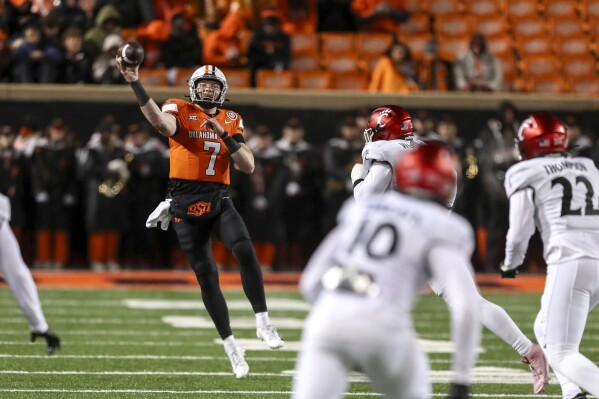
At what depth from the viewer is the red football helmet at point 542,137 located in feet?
20.7

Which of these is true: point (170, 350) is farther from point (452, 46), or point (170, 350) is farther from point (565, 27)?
point (565, 27)

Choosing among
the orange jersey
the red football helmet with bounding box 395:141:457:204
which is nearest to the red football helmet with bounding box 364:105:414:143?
the orange jersey

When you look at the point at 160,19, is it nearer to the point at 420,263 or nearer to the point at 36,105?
the point at 36,105

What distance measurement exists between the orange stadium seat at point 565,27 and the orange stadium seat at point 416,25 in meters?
1.79

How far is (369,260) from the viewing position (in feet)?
13.6

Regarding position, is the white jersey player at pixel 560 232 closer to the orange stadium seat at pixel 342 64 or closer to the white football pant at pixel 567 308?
the white football pant at pixel 567 308

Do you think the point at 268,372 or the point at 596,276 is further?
the point at 268,372

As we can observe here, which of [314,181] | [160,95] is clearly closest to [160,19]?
[160,95]

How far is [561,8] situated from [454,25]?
1809 millimetres

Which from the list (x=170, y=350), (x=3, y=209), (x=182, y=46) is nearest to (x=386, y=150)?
(x=3, y=209)

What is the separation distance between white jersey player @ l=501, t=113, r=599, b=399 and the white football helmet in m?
2.01

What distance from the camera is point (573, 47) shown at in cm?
1761

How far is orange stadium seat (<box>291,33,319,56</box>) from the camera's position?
1658 centimetres

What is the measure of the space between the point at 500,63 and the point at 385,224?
12.9 meters
